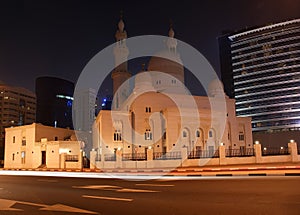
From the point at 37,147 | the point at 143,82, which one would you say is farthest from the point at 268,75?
the point at 37,147

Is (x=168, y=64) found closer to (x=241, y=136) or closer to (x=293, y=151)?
(x=241, y=136)

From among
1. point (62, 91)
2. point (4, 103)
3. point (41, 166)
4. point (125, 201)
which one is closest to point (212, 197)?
point (125, 201)

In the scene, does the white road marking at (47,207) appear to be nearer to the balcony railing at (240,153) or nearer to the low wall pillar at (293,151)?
the balcony railing at (240,153)

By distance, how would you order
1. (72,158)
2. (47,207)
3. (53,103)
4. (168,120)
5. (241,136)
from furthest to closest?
(53,103)
(241,136)
(168,120)
(72,158)
(47,207)

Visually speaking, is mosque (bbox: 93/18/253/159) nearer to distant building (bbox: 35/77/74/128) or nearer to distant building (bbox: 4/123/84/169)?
distant building (bbox: 4/123/84/169)

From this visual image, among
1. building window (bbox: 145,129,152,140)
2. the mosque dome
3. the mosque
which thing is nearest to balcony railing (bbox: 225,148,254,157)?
the mosque

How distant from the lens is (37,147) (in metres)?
44.7

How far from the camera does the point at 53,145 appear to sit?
4284 cm

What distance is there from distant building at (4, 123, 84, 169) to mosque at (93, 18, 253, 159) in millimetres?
4780

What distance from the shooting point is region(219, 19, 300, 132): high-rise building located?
8525 cm

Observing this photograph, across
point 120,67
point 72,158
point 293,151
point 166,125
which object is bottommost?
point 72,158

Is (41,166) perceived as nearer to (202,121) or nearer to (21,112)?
(202,121)

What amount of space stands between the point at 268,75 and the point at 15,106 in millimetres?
81210

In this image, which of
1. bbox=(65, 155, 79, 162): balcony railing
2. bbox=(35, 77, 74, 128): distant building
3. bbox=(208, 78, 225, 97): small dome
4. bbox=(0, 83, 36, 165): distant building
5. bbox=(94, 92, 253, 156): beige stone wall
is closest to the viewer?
bbox=(65, 155, 79, 162): balcony railing
